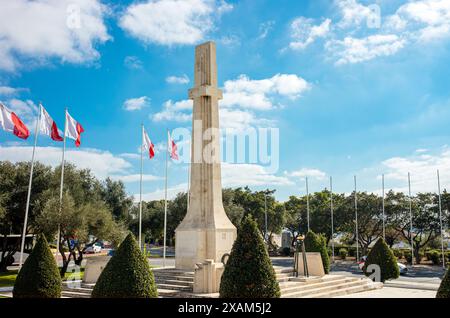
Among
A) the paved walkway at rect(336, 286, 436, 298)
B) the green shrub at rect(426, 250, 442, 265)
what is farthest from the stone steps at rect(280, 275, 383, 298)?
the green shrub at rect(426, 250, 442, 265)

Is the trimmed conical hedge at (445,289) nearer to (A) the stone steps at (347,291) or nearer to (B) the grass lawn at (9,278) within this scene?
(A) the stone steps at (347,291)

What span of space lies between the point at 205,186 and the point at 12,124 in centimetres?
974

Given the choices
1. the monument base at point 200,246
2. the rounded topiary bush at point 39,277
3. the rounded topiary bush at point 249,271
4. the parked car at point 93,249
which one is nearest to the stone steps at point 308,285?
the monument base at point 200,246

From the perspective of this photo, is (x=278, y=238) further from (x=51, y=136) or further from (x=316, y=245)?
(x=51, y=136)

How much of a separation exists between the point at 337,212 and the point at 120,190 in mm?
27525

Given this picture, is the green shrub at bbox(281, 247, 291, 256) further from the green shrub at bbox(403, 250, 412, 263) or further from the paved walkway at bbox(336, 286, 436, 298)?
the paved walkway at bbox(336, 286, 436, 298)

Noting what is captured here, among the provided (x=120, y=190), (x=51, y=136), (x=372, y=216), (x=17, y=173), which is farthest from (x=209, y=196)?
(x=372, y=216)

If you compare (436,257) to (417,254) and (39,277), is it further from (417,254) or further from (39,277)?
(39,277)

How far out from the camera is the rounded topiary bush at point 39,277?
14.3m

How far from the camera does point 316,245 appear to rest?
87.9 ft

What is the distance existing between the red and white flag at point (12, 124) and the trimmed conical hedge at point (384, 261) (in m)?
20.2

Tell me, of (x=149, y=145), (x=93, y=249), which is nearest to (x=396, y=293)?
(x=149, y=145)

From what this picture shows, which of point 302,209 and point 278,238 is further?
point 278,238
